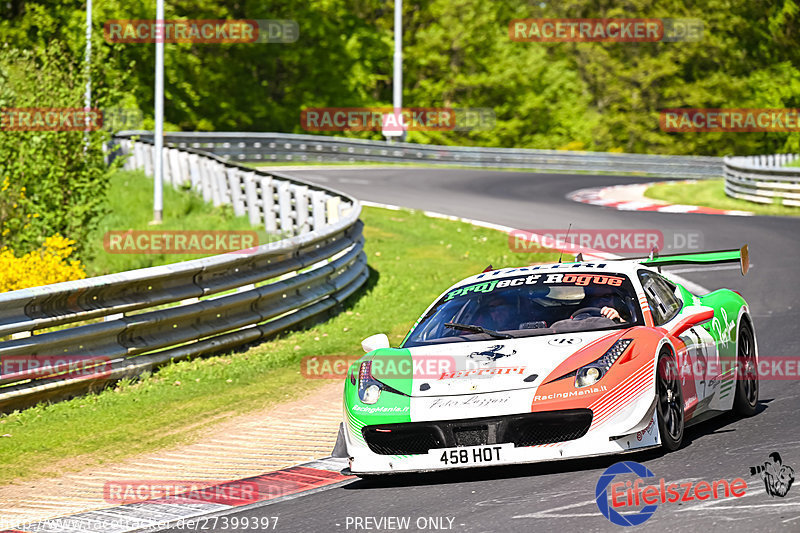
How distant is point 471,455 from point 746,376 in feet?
9.66

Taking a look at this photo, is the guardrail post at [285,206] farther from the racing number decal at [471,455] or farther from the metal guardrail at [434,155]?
the metal guardrail at [434,155]

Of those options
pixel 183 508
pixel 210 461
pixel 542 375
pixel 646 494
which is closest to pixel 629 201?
pixel 210 461

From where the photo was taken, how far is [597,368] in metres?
7.17

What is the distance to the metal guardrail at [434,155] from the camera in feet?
139

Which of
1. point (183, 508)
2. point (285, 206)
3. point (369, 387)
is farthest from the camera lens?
point (285, 206)

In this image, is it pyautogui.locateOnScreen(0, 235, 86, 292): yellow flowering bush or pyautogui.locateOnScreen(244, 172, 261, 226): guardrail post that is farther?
pyautogui.locateOnScreen(244, 172, 261, 226): guardrail post

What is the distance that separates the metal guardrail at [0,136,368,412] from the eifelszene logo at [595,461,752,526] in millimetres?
4922

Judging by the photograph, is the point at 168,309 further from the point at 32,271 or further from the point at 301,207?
the point at 301,207

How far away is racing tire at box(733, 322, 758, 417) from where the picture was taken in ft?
28.9

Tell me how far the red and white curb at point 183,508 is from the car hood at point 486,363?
0.79 meters

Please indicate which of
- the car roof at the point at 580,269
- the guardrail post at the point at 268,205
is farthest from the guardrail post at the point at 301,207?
the car roof at the point at 580,269

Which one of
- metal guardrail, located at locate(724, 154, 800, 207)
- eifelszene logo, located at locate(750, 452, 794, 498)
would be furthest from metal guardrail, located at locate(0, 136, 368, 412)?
metal guardrail, located at locate(724, 154, 800, 207)

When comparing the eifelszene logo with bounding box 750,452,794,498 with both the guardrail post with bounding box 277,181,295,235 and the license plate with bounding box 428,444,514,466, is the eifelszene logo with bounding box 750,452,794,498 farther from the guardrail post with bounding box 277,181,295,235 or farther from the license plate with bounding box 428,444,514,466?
the guardrail post with bounding box 277,181,295,235

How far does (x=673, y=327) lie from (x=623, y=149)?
62.9 m
